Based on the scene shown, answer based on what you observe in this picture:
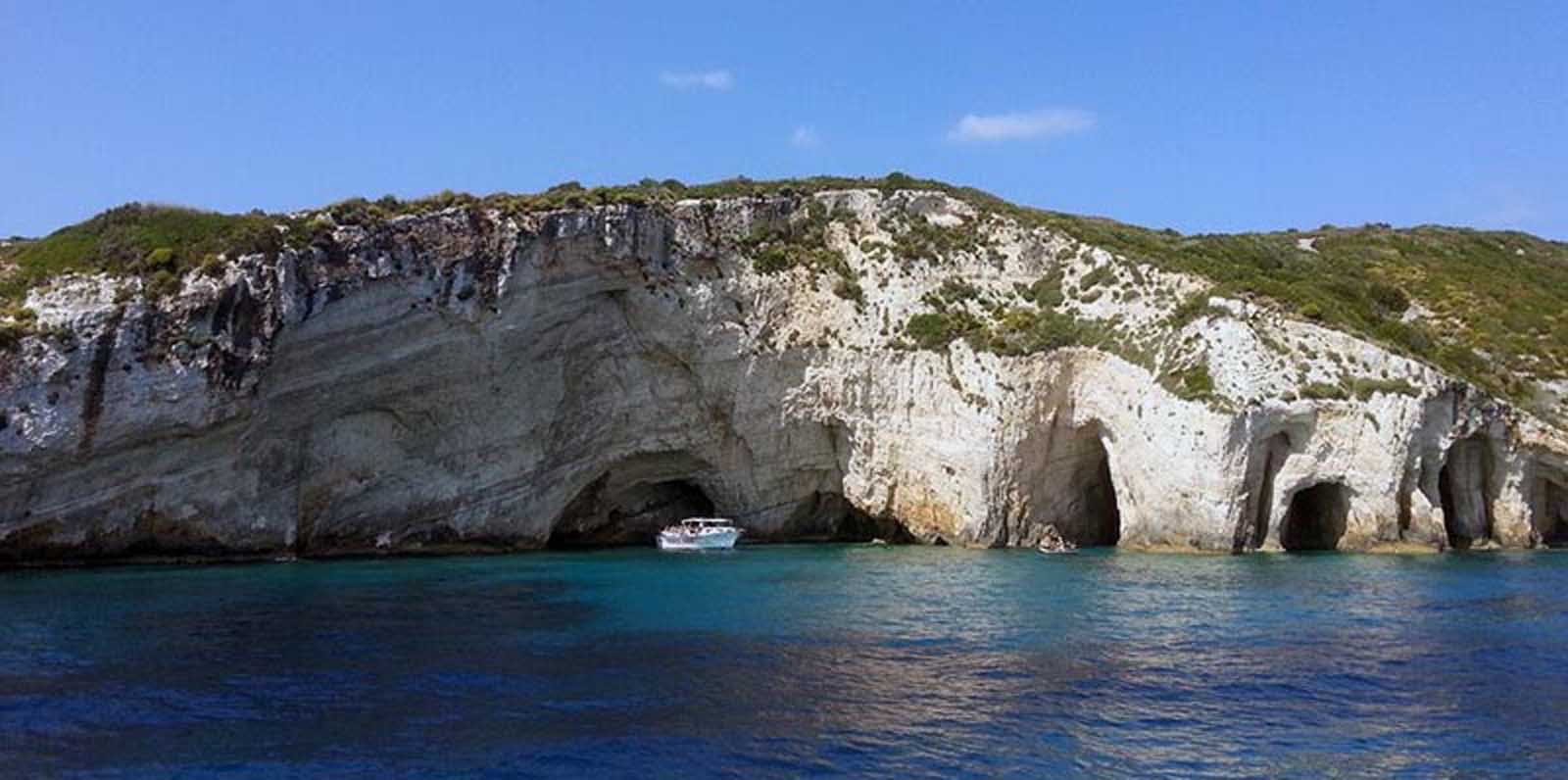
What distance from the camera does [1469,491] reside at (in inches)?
1884

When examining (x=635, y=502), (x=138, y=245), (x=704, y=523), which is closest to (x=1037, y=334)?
(x=704, y=523)

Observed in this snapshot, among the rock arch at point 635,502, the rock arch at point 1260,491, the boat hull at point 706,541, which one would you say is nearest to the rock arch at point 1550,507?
the rock arch at point 1260,491

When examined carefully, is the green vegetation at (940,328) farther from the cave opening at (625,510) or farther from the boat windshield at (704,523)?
the cave opening at (625,510)

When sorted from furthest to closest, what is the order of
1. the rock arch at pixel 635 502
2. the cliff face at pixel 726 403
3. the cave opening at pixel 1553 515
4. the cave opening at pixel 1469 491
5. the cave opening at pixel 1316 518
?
the rock arch at pixel 635 502
the cave opening at pixel 1553 515
the cave opening at pixel 1469 491
the cave opening at pixel 1316 518
the cliff face at pixel 726 403

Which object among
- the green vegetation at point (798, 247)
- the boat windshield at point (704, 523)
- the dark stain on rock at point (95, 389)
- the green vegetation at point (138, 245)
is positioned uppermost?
the green vegetation at point (798, 247)

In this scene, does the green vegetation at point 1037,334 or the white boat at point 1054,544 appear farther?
the green vegetation at point 1037,334

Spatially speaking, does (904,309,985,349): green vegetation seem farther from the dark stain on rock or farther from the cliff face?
the dark stain on rock

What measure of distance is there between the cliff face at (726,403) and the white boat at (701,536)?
3.32 m

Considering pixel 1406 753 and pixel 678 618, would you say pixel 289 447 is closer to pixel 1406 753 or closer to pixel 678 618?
pixel 678 618

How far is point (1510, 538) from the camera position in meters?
47.6

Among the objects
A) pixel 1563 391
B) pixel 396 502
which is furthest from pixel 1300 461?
pixel 396 502

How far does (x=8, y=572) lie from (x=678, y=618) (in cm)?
2558

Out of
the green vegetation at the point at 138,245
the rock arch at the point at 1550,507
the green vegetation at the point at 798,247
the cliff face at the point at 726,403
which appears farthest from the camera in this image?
the green vegetation at the point at 798,247

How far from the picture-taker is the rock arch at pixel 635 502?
54438 mm
